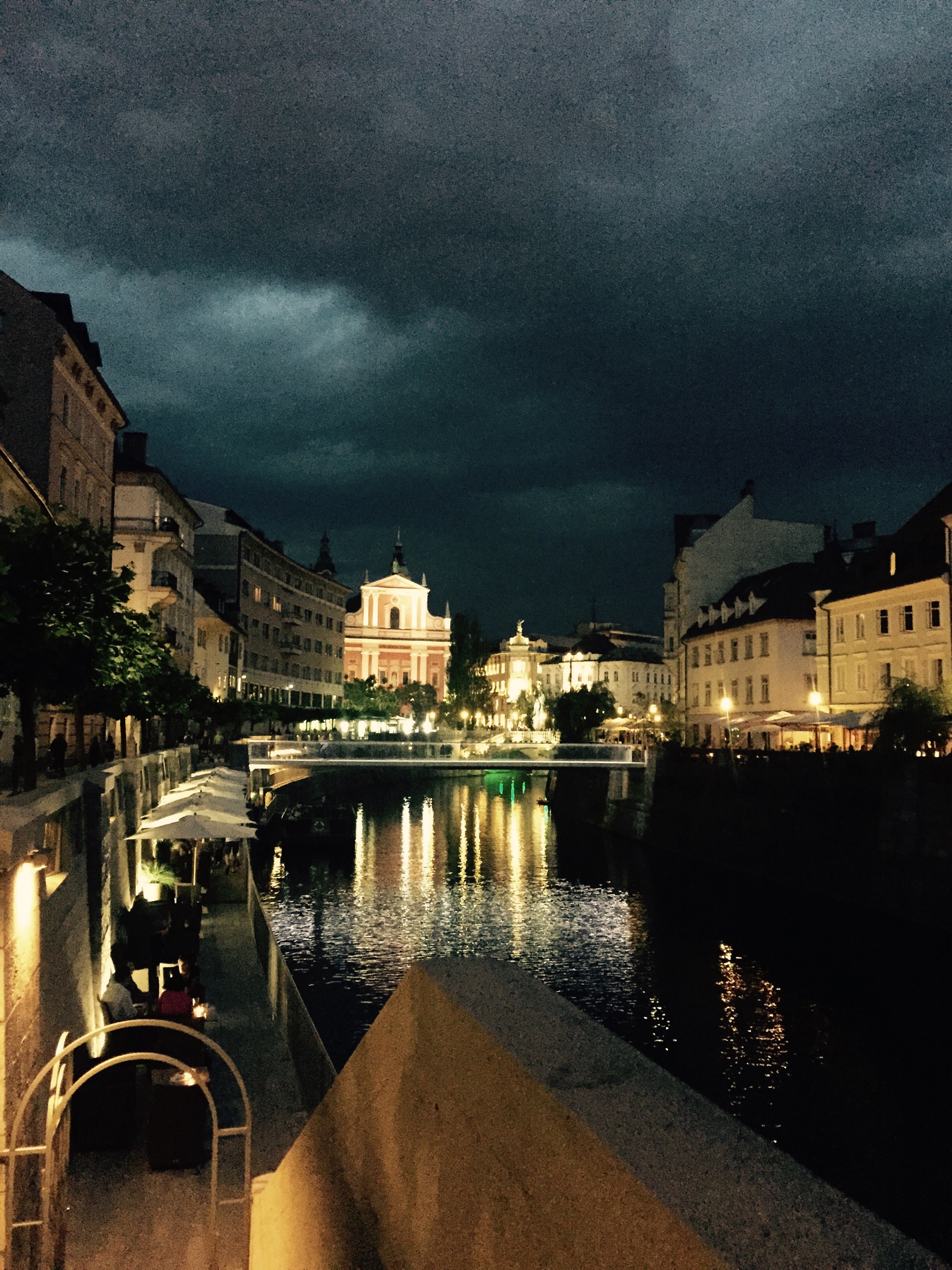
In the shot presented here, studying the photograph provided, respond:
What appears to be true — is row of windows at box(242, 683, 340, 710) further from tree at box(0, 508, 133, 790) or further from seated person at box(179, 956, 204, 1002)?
seated person at box(179, 956, 204, 1002)

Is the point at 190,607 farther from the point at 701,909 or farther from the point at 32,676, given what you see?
the point at 32,676

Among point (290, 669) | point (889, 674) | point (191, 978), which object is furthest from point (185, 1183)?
point (290, 669)

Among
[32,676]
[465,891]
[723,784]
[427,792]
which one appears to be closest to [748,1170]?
[32,676]

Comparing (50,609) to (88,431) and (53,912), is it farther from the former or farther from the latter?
(88,431)

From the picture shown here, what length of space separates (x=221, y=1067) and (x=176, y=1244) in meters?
6.73

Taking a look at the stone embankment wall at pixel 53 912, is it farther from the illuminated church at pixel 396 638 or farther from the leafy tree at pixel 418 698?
the illuminated church at pixel 396 638

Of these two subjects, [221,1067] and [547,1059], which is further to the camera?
[221,1067]

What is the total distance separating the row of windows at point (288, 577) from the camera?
3533 inches

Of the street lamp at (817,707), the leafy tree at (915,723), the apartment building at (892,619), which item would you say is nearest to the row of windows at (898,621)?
the apartment building at (892,619)

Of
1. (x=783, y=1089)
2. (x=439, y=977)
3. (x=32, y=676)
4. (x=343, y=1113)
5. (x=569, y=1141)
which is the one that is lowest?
(x=783, y=1089)

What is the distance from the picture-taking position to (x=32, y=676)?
18.1 meters

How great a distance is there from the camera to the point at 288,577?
103375 mm

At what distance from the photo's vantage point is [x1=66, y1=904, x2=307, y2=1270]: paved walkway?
351 inches

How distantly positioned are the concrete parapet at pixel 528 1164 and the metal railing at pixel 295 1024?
4.02 m
